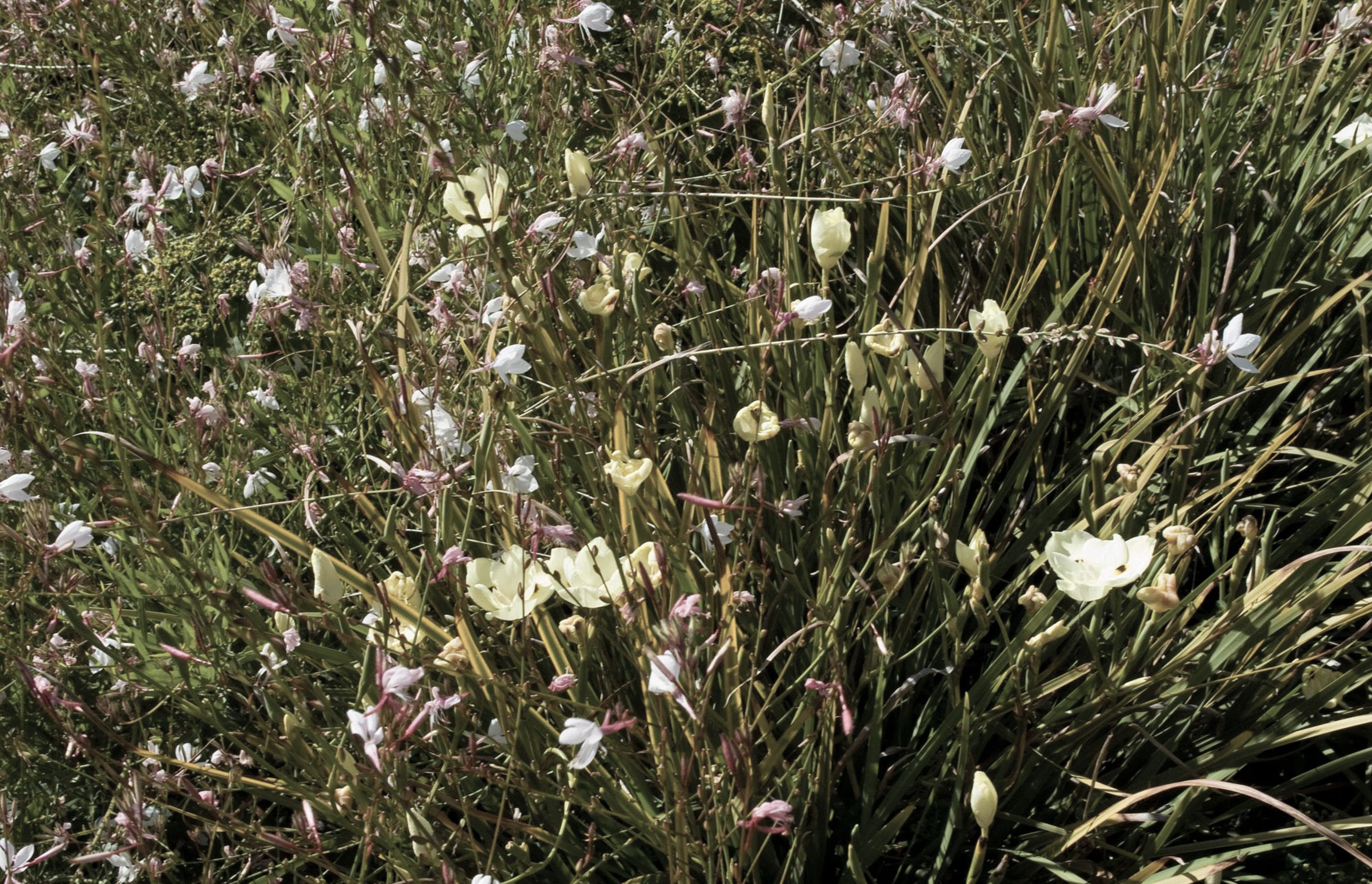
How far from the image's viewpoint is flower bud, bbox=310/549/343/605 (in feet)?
4.08

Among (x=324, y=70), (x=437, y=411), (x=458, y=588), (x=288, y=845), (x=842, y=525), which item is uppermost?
(x=324, y=70)

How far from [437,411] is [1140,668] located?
37.3 inches

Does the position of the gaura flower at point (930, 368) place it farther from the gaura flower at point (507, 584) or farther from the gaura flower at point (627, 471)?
the gaura flower at point (507, 584)

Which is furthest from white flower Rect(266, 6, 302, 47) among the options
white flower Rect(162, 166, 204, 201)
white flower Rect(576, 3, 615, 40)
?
white flower Rect(576, 3, 615, 40)

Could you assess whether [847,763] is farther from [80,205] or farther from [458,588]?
[80,205]

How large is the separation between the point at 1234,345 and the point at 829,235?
51 centimetres

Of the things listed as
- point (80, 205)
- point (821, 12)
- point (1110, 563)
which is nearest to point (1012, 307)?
point (1110, 563)

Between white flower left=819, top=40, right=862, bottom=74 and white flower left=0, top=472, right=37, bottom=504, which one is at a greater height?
white flower left=819, top=40, right=862, bottom=74

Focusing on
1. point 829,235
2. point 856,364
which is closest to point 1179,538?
point 856,364

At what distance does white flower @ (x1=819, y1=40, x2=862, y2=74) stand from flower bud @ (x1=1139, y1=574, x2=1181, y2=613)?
1296mm

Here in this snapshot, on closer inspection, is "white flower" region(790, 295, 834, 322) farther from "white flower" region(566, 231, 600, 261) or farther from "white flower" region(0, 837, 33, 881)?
"white flower" region(0, 837, 33, 881)

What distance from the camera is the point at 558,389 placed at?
4.68ft

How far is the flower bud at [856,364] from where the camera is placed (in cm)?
133

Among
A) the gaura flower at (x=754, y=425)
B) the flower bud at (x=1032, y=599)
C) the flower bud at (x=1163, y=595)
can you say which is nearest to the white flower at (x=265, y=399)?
the gaura flower at (x=754, y=425)
